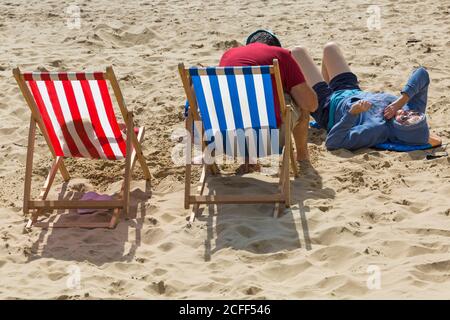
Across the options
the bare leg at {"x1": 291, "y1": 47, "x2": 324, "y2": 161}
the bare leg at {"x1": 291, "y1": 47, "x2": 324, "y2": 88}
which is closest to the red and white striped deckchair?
the bare leg at {"x1": 291, "y1": 47, "x2": 324, "y2": 161}

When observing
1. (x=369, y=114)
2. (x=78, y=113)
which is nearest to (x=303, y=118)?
(x=369, y=114)

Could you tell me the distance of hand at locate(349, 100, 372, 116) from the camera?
20.3 feet

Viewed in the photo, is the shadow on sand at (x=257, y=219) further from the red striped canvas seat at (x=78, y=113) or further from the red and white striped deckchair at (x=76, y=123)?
the red striped canvas seat at (x=78, y=113)

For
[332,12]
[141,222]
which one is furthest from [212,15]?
[141,222]

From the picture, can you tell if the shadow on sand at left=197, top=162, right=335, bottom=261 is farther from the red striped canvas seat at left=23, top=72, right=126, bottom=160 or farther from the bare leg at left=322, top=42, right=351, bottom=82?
the bare leg at left=322, top=42, right=351, bottom=82

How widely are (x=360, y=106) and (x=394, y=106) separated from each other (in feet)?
0.85

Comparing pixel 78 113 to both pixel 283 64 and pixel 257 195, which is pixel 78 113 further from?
pixel 283 64

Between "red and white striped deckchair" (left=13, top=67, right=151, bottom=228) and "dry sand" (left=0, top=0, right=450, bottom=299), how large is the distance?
18 cm

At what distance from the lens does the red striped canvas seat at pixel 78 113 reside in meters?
5.31

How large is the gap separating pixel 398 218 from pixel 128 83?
341 centimetres

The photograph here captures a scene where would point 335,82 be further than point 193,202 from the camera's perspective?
Yes

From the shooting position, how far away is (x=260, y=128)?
5523 mm

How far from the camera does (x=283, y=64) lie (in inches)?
A: 221
